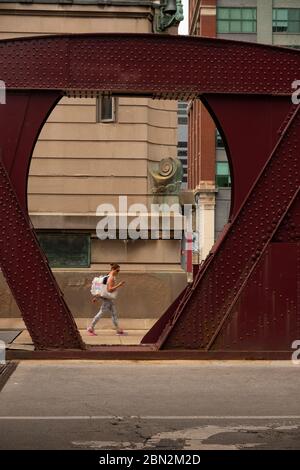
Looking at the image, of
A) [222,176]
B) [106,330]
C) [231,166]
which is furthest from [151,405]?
[222,176]

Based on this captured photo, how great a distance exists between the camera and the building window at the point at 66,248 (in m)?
18.3

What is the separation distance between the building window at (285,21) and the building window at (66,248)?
5144 cm

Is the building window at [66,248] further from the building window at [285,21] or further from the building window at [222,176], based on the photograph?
the building window at [285,21]

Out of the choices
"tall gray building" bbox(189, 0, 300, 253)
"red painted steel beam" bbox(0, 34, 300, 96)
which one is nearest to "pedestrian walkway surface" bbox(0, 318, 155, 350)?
"red painted steel beam" bbox(0, 34, 300, 96)

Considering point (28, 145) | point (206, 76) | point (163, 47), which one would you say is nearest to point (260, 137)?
point (206, 76)

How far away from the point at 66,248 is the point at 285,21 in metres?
52.4

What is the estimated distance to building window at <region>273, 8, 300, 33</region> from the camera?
214ft

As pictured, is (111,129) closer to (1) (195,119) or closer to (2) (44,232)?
(2) (44,232)

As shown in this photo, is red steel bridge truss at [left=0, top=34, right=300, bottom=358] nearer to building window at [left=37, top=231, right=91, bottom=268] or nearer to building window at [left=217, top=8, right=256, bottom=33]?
building window at [left=37, top=231, right=91, bottom=268]

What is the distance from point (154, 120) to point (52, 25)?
3.42 m

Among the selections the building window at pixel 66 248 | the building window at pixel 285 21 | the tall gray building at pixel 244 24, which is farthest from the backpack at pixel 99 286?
the building window at pixel 285 21

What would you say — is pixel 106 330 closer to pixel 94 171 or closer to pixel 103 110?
pixel 94 171

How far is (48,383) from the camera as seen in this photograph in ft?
32.0

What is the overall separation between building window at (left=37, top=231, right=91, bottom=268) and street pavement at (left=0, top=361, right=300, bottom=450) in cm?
715
